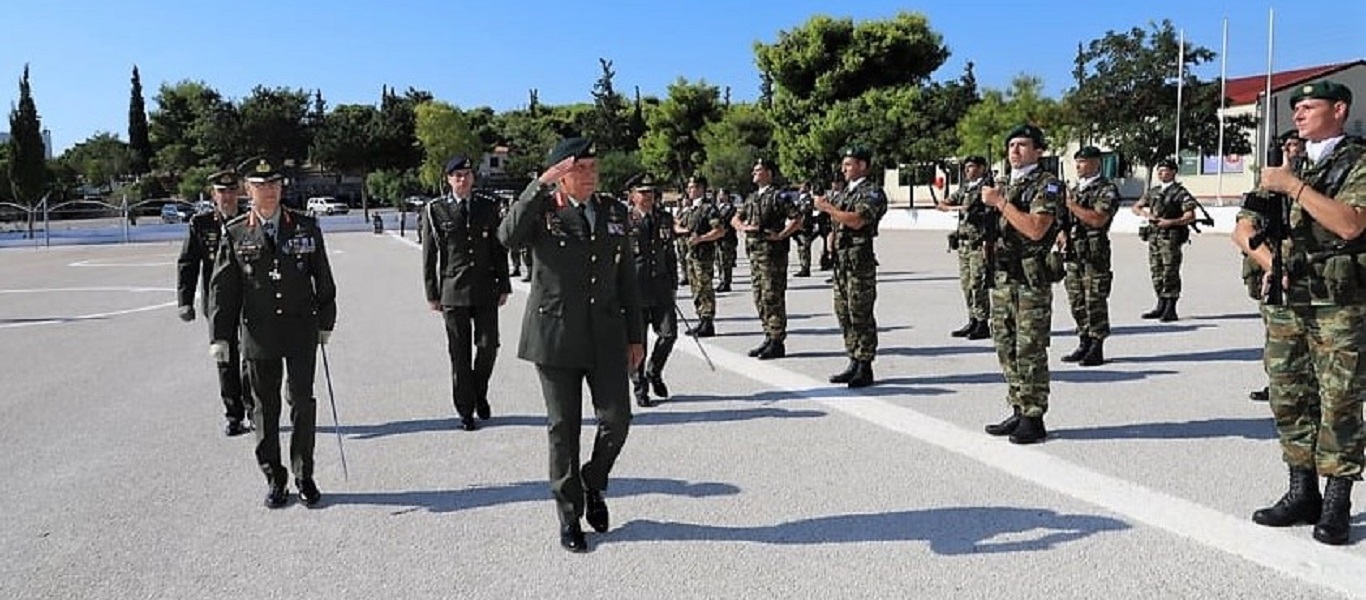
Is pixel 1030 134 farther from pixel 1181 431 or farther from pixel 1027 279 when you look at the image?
pixel 1181 431

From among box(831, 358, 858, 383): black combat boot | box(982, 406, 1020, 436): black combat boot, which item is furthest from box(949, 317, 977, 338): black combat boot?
box(982, 406, 1020, 436): black combat boot

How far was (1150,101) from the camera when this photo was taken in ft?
127

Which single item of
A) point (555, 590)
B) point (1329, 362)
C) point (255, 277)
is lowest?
point (555, 590)

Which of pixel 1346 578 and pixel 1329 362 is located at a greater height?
pixel 1329 362

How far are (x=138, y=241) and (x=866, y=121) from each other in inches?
1173

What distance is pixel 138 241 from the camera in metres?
40.6

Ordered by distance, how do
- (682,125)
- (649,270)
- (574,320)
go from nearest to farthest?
(574,320), (649,270), (682,125)

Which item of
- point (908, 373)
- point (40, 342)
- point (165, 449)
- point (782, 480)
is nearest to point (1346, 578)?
point (782, 480)

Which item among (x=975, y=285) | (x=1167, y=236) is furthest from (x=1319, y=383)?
(x=1167, y=236)

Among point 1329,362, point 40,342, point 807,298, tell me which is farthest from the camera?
point 807,298

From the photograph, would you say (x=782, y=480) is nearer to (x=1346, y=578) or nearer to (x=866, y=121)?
(x=1346, y=578)

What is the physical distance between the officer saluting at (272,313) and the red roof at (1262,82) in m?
45.2

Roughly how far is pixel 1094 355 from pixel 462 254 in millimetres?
5270

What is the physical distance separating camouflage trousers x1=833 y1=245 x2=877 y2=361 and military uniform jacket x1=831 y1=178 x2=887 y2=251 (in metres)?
0.05
